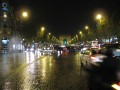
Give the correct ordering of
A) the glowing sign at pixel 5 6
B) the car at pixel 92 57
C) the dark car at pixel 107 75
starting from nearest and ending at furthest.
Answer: the dark car at pixel 107 75
the car at pixel 92 57
the glowing sign at pixel 5 6

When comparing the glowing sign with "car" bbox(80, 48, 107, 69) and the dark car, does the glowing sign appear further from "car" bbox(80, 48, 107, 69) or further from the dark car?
the dark car

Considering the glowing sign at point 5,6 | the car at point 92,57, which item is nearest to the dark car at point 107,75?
the car at point 92,57

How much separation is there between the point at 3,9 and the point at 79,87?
9687 cm

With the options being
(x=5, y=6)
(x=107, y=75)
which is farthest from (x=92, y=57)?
(x=5, y=6)

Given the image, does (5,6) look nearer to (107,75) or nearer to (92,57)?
(92,57)

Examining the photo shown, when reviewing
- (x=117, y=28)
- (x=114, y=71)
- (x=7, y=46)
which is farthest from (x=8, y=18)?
(x=114, y=71)

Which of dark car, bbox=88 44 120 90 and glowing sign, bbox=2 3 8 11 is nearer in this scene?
dark car, bbox=88 44 120 90

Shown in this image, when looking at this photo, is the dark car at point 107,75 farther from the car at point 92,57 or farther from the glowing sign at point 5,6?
the glowing sign at point 5,6

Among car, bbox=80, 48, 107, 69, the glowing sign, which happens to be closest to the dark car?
car, bbox=80, 48, 107, 69

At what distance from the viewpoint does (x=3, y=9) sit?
10950 centimetres

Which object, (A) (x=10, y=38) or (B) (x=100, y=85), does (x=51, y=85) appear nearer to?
(B) (x=100, y=85)

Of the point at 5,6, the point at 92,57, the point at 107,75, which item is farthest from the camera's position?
the point at 5,6

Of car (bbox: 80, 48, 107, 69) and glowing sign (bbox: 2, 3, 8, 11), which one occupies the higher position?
glowing sign (bbox: 2, 3, 8, 11)

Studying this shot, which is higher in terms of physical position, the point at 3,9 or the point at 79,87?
the point at 3,9
